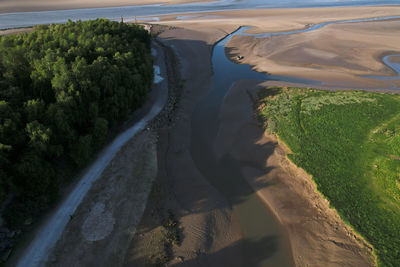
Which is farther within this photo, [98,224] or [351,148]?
[351,148]

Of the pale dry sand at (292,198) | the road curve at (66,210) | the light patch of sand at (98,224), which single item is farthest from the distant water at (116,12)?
the pale dry sand at (292,198)

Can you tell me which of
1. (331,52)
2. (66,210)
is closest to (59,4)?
(331,52)

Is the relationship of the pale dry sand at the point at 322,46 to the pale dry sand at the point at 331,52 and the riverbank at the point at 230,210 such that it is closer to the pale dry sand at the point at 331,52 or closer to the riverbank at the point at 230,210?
the pale dry sand at the point at 331,52

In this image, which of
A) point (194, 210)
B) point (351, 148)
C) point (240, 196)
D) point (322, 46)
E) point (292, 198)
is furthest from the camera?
point (322, 46)

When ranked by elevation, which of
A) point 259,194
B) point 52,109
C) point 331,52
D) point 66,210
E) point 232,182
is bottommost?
point 259,194

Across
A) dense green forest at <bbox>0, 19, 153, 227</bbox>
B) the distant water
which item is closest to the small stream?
dense green forest at <bbox>0, 19, 153, 227</bbox>

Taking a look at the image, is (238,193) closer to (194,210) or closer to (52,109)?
(194,210)
